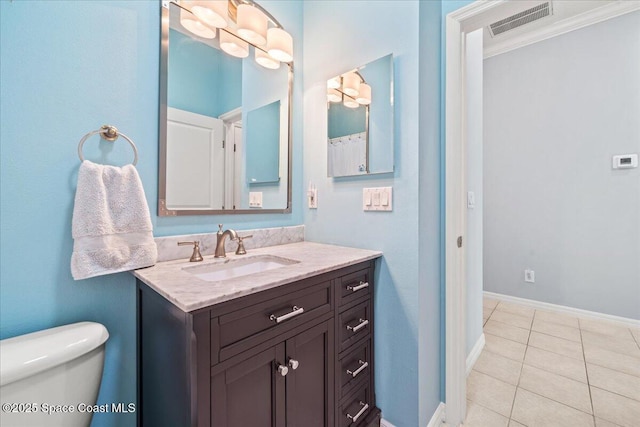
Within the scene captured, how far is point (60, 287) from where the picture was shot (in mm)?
944

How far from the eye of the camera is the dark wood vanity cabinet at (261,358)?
2.40 ft

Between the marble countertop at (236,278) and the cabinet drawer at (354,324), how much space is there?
0.77 ft

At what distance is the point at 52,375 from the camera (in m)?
0.76

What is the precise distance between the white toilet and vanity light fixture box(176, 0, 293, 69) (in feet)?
4.39

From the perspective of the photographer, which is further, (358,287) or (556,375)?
(556,375)

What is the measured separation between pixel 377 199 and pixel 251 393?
98cm

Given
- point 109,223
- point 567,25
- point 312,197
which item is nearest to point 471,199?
point 312,197

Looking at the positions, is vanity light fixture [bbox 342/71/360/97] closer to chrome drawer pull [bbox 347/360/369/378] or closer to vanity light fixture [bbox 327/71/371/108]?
vanity light fixture [bbox 327/71/371/108]

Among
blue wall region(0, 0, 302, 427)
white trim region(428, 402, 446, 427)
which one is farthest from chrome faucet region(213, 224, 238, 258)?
white trim region(428, 402, 446, 427)

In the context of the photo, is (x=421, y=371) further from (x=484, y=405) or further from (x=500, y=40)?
(x=500, y=40)

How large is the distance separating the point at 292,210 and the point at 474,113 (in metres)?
1.46

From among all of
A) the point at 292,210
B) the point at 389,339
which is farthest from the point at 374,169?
the point at 389,339

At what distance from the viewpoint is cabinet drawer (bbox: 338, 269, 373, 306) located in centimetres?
116

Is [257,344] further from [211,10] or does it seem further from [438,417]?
[211,10]
